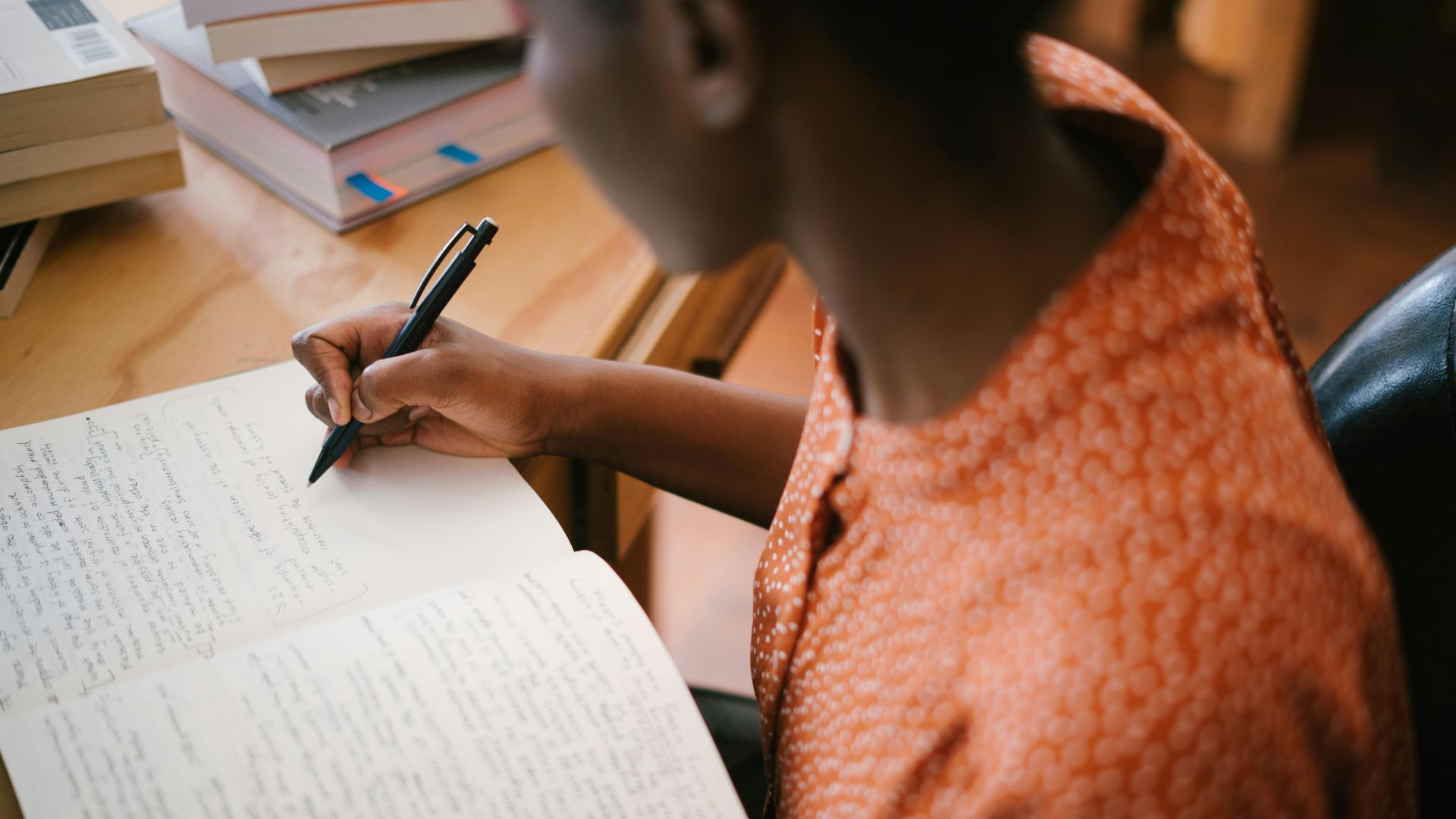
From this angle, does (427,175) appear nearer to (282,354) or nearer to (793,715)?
(282,354)

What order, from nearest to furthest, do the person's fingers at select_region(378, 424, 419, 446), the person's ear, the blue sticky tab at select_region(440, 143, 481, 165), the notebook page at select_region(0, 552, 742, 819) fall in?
the person's ear
the notebook page at select_region(0, 552, 742, 819)
the person's fingers at select_region(378, 424, 419, 446)
the blue sticky tab at select_region(440, 143, 481, 165)

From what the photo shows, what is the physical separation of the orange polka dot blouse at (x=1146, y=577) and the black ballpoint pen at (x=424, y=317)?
306 mm

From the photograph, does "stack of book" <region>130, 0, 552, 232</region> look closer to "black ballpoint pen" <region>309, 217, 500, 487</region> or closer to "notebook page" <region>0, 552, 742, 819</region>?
"black ballpoint pen" <region>309, 217, 500, 487</region>

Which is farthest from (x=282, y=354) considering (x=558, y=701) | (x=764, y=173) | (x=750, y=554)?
(x=750, y=554)

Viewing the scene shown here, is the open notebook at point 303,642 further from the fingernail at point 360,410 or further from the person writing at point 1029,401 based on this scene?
the person writing at point 1029,401

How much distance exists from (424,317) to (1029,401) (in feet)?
1.28

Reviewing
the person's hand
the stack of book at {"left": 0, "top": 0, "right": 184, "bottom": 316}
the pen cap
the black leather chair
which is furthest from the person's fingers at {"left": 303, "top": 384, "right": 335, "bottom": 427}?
the black leather chair

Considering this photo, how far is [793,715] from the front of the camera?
65cm

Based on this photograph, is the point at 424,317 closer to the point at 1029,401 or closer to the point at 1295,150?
the point at 1029,401

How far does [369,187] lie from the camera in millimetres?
919

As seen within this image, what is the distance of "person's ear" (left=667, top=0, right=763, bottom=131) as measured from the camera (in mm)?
417

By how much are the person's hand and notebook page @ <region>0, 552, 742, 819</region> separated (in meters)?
0.13

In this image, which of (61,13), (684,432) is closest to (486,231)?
(684,432)

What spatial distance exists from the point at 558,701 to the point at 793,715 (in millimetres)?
132
